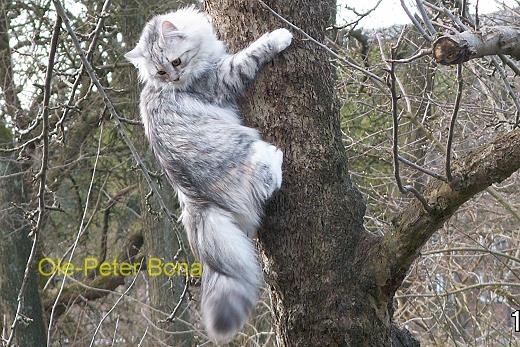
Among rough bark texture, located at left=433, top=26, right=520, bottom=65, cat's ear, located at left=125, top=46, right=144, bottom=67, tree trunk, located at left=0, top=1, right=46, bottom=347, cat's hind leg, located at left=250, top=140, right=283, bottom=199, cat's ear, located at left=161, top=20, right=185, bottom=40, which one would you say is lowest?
tree trunk, located at left=0, top=1, right=46, bottom=347

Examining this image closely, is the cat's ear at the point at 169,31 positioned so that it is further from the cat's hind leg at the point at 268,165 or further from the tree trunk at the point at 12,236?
the tree trunk at the point at 12,236

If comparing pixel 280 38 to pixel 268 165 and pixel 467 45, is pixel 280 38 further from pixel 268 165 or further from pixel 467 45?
pixel 467 45

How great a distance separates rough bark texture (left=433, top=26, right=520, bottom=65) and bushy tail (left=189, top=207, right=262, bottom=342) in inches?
50.3

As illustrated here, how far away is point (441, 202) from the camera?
98.3 inches

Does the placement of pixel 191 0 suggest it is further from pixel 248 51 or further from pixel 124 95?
pixel 248 51

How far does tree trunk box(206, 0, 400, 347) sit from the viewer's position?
2.74m

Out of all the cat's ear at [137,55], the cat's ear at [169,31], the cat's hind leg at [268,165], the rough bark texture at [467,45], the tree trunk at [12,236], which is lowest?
the tree trunk at [12,236]

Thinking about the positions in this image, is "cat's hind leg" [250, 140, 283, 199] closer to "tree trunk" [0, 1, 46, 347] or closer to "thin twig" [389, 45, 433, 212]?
"thin twig" [389, 45, 433, 212]

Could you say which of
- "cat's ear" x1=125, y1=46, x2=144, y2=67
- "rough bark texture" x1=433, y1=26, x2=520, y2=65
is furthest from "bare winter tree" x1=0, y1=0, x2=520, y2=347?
"cat's ear" x1=125, y1=46, x2=144, y2=67

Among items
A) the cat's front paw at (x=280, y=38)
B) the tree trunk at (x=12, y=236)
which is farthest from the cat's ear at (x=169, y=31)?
the tree trunk at (x=12, y=236)

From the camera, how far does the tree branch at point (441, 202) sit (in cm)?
239

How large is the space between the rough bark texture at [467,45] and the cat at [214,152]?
3.41 feet

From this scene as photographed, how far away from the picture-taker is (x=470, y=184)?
243cm

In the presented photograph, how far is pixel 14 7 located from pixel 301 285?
6351mm
